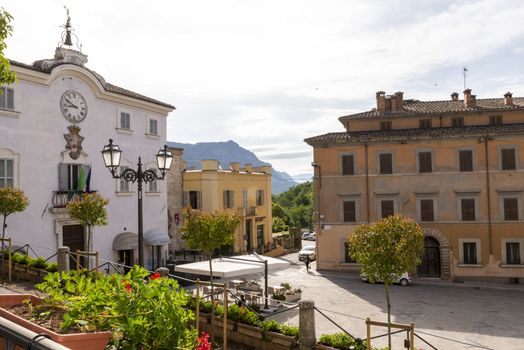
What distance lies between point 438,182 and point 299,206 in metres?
90.6

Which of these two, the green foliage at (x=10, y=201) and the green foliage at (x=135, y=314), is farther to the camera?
the green foliage at (x=10, y=201)

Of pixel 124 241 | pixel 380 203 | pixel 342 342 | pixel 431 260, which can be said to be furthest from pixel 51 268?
pixel 431 260

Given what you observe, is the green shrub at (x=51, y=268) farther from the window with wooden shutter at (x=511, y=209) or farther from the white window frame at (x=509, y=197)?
the window with wooden shutter at (x=511, y=209)

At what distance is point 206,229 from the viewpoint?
1400 centimetres

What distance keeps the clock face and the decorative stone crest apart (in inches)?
19.1

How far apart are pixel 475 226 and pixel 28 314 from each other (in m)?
30.4

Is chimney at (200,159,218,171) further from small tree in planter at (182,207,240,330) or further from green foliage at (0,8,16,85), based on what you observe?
green foliage at (0,8,16,85)

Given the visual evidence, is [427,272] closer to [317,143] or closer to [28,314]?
[317,143]

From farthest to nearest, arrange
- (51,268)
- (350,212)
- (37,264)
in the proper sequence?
(350,212) < (37,264) < (51,268)

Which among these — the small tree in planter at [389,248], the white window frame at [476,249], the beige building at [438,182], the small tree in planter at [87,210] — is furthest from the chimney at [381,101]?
the small tree in planter at [87,210]

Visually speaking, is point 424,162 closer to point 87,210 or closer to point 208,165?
point 208,165

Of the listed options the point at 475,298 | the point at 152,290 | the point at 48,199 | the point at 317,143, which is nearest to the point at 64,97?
the point at 48,199

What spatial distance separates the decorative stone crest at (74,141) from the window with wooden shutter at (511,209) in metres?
27.1

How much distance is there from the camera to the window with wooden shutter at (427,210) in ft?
100
